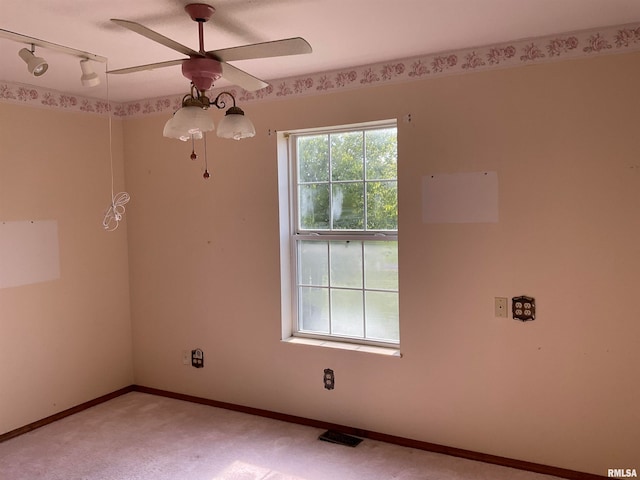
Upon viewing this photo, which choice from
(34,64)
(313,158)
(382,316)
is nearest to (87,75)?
(34,64)

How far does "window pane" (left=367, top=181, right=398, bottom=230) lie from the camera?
318 centimetres

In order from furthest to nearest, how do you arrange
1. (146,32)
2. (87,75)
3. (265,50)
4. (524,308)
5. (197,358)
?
(197,358) → (524,308) → (87,75) → (265,50) → (146,32)

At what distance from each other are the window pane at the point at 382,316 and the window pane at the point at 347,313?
0.21 feet

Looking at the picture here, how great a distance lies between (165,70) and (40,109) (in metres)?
1.07

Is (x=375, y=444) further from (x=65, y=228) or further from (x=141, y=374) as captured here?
(x=65, y=228)

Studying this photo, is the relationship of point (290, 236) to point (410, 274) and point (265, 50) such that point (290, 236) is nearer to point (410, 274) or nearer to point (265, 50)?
point (410, 274)

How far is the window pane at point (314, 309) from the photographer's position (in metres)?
3.47

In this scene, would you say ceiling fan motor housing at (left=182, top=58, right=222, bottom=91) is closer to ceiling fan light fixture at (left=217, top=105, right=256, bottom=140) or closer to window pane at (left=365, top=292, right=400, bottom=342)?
ceiling fan light fixture at (left=217, top=105, right=256, bottom=140)

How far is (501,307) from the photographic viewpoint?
2.80m

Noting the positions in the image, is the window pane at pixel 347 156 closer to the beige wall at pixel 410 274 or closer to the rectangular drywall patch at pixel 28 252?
the beige wall at pixel 410 274

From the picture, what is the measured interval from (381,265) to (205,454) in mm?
1583

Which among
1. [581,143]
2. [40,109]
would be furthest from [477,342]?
[40,109]

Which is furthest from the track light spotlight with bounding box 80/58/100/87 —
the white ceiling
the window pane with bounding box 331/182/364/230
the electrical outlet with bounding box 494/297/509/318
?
the electrical outlet with bounding box 494/297/509/318

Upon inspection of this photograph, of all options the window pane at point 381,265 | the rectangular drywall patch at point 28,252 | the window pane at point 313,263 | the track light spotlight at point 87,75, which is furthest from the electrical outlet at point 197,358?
the track light spotlight at point 87,75
